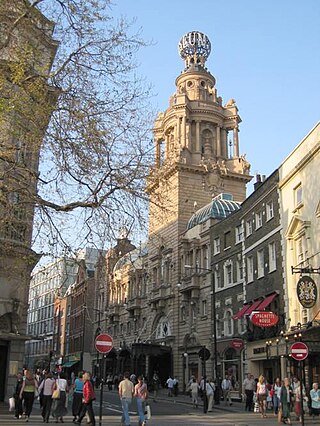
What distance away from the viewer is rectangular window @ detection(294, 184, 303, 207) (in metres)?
27.9

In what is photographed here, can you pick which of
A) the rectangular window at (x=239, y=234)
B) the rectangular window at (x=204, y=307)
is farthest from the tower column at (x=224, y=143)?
the rectangular window at (x=239, y=234)

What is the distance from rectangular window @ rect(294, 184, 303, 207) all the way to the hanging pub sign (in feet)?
18.6

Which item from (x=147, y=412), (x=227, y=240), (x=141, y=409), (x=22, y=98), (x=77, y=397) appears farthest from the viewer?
(x=227, y=240)

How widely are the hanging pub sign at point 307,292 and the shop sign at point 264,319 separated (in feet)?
16.3

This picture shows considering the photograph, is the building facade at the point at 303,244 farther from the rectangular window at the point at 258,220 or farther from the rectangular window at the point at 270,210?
the rectangular window at the point at 258,220

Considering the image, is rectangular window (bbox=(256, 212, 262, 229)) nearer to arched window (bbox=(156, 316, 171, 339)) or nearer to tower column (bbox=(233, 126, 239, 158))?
arched window (bbox=(156, 316, 171, 339))

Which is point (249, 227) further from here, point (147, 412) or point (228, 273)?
point (147, 412)

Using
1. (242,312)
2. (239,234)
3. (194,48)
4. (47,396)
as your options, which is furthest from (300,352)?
(194,48)

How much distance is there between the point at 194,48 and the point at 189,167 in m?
21.7

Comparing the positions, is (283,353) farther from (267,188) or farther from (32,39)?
(32,39)

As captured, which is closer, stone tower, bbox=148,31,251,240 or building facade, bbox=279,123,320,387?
building facade, bbox=279,123,320,387

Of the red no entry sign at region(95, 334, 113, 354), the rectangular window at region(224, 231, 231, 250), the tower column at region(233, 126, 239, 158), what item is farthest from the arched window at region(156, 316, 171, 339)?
the red no entry sign at region(95, 334, 113, 354)

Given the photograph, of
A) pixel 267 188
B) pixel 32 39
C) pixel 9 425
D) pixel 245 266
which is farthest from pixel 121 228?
pixel 245 266

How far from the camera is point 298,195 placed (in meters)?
28.4
